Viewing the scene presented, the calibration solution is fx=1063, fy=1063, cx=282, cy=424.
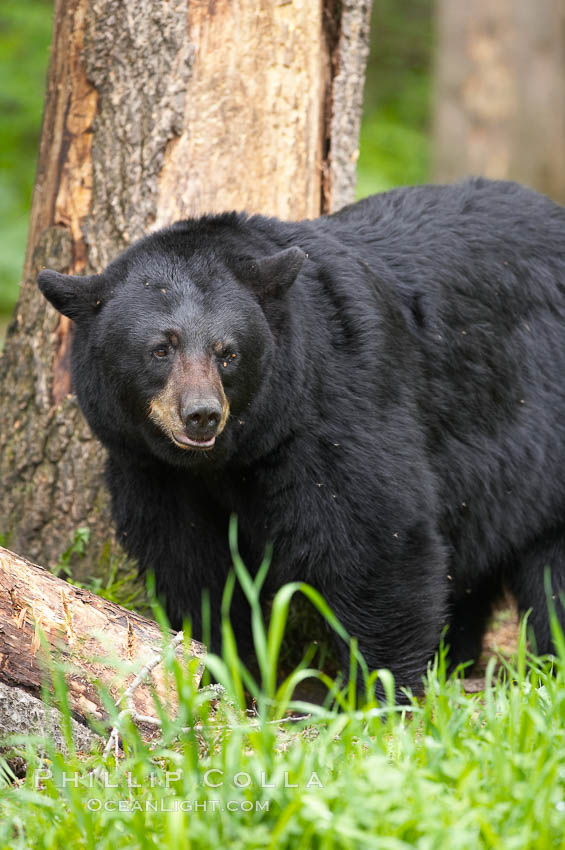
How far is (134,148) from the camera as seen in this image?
15.9 ft

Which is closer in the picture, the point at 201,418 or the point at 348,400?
the point at 201,418

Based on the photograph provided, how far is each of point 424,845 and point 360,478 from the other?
5.98 feet

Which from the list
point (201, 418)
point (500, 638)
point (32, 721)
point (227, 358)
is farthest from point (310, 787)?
point (500, 638)

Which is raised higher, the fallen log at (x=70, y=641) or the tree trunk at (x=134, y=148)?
the tree trunk at (x=134, y=148)

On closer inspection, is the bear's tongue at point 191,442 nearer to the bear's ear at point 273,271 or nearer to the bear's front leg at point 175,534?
the bear's front leg at point 175,534

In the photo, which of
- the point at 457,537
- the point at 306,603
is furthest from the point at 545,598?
the point at 306,603

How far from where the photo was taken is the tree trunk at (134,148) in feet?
15.7

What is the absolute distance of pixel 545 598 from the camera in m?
4.56

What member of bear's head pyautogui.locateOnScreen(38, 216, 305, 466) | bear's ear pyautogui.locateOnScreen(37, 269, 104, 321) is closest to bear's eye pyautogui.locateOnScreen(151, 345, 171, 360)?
bear's head pyautogui.locateOnScreen(38, 216, 305, 466)

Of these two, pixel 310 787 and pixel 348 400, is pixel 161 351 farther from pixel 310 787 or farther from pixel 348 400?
pixel 310 787

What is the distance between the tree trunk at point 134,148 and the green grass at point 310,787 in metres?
2.33

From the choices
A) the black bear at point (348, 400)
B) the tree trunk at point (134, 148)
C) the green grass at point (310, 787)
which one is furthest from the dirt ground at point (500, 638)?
the green grass at point (310, 787)

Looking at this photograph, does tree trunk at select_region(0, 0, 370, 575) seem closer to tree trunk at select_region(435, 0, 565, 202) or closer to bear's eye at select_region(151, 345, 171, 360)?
bear's eye at select_region(151, 345, 171, 360)

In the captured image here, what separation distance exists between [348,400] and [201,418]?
639 mm
